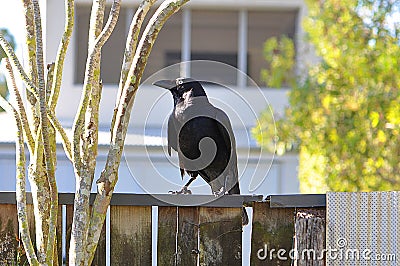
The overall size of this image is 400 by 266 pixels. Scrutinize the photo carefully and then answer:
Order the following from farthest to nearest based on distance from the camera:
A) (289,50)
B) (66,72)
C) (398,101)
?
(66,72), (289,50), (398,101)

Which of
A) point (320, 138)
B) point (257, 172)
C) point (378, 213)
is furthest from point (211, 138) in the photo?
point (320, 138)

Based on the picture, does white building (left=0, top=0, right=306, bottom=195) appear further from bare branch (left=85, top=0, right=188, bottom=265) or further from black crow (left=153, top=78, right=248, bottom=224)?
bare branch (left=85, top=0, right=188, bottom=265)

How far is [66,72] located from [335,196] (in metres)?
8.70

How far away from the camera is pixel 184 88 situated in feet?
12.3

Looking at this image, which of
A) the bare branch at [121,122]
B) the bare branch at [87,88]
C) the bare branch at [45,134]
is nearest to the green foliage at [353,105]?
the bare branch at [121,122]

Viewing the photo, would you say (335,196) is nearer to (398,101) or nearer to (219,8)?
(398,101)

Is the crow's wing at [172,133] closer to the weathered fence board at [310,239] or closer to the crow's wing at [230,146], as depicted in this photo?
the crow's wing at [230,146]

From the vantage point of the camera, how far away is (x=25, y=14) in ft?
10.9

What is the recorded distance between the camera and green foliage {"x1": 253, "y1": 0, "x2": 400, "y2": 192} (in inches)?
316

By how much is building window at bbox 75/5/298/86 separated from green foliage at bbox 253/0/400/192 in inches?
151

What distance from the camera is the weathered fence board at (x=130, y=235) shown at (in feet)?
11.6

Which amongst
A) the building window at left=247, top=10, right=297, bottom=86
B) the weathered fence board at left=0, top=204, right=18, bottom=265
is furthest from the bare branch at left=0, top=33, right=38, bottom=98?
the building window at left=247, top=10, right=297, bottom=86

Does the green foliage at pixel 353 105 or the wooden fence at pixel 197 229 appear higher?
the green foliage at pixel 353 105

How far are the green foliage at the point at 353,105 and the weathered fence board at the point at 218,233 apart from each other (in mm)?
4438
